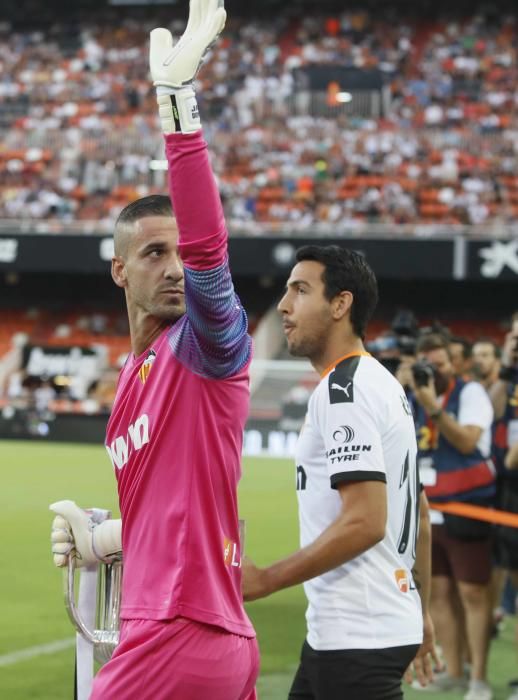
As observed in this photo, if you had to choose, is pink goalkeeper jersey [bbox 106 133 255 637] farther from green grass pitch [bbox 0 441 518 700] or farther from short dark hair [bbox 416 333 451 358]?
short dark hair [bbox 416 333 451 358]

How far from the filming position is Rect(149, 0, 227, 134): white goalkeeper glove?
7.81ft

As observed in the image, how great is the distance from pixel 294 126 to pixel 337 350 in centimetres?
2686

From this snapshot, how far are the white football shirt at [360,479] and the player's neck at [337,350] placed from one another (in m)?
0.05

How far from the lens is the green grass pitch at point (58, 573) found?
7.03 meters

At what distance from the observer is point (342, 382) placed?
341 cm

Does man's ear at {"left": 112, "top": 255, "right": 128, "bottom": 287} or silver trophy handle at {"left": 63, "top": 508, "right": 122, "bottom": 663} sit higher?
man's ear at {"left": 112, "top": 255, "right": 128, "bottom": 287}

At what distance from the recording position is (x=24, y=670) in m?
7.12

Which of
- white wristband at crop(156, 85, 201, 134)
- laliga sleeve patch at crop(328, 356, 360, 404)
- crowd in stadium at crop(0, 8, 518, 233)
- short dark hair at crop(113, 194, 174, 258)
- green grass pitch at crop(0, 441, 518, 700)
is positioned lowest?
green grass pitch at crop(0, 441, 518, 700)

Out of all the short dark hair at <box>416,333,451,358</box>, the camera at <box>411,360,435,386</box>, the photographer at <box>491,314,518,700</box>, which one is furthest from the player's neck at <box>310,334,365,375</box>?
the photographer at <box>491,314,518,700</box>

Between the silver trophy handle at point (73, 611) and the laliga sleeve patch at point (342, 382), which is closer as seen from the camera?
the silver trophy handle at point (73, 611)

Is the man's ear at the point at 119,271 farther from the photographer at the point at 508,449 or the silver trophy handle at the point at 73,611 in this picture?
the photographer at the point at 508,449

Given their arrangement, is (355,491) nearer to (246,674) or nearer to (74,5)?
(246,674)

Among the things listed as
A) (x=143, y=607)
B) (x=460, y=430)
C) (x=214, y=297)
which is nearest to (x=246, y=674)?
(x=143, y=607)

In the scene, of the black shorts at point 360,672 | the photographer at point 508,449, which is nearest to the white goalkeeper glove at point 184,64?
the black shorts at point 360,672
